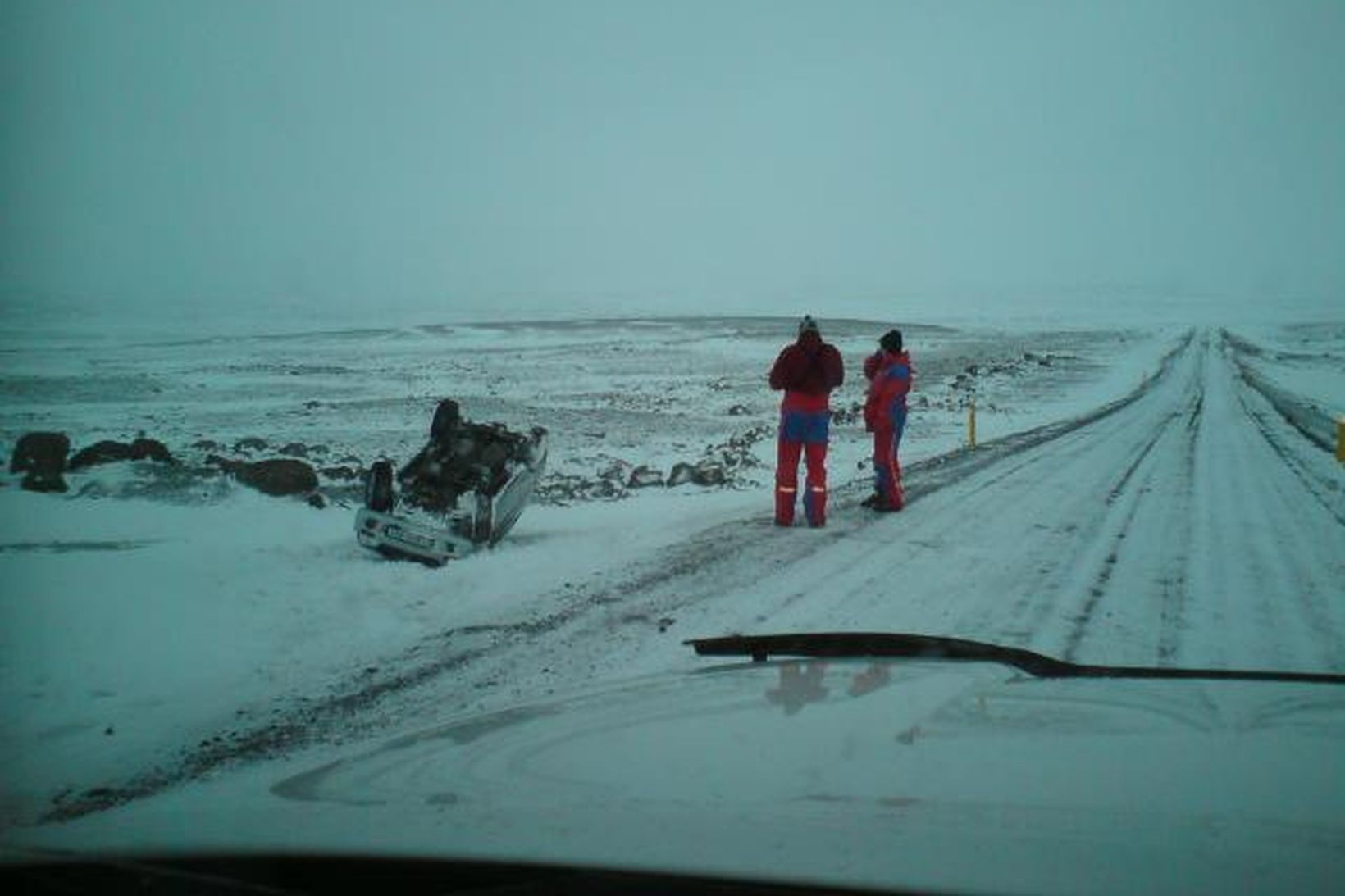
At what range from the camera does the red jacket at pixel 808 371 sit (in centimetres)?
840

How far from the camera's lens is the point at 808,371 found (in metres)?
8.42

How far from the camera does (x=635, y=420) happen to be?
2047 centimetres

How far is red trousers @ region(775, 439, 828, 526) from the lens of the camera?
8.60 meters

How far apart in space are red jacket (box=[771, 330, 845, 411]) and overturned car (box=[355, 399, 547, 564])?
2.32 meters

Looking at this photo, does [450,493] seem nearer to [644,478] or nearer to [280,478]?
[280,478]

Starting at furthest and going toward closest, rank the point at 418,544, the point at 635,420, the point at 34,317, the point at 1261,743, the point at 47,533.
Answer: the point at 34,317 → the point at 635,420 → the point at 47,533 → the point at 418,544 → the point at 1261,743

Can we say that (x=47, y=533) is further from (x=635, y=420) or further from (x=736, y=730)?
(x=635, y=420)

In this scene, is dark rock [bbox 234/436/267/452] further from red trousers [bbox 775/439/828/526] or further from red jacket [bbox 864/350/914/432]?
red jacket [bbox 864/350/914/432]

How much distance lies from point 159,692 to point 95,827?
9.61 ft

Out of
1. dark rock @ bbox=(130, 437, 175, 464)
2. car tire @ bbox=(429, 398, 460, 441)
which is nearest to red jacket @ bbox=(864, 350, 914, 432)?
car tire @ bbox=(429, 398, 460, 441)

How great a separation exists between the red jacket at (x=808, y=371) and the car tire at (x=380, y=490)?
3429 millimetres

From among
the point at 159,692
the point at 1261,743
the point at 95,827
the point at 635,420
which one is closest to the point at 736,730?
the point at 1261,743

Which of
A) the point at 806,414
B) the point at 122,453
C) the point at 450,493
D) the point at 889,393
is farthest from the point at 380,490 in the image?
the point at 122,453

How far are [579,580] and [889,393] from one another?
4.02 metres
